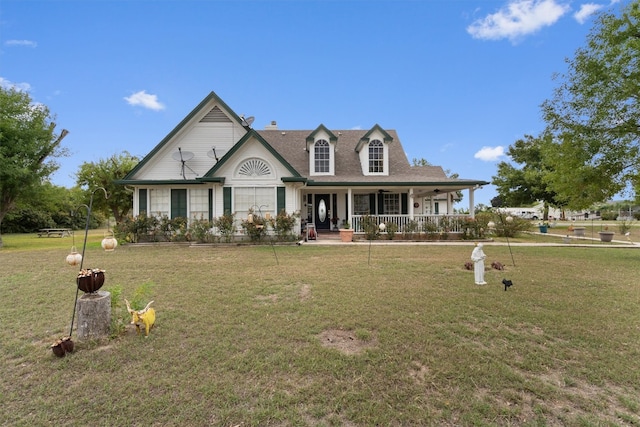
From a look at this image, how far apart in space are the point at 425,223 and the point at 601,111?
303 inches

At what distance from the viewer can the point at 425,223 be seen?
14.9 m

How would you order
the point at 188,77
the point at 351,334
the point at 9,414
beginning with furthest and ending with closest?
the point at 188,77 → the point at 351,334 → the point at 9,414

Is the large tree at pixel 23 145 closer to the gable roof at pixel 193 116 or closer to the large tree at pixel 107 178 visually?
the gable roof at pixel 193 116

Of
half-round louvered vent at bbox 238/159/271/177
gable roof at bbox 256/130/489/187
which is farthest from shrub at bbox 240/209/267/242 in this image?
gable roof at bbox 256/130/489/187

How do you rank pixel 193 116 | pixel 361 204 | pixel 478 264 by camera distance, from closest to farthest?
pixel 478 264 < pixel 193 116 < pixel 361 204

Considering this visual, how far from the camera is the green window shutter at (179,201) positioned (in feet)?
48.0

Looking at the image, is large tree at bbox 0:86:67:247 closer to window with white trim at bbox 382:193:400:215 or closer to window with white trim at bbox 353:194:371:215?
window with white trim at bbox 353:194:371:215

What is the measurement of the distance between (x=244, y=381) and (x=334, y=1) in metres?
14.3

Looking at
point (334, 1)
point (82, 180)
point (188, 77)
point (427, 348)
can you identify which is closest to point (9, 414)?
point (427, 348)

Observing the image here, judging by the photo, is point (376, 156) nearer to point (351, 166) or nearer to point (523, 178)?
point (351, 166)

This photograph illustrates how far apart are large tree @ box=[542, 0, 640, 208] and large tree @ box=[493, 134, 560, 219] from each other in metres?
19.1

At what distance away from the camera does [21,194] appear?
644 inches

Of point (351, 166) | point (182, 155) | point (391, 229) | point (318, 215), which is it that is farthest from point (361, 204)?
point (182, 155)

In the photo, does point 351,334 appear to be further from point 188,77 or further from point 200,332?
point 188,77
